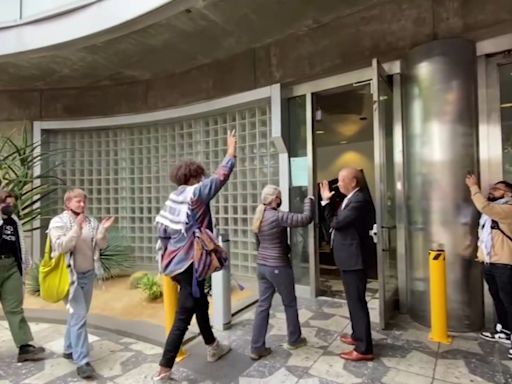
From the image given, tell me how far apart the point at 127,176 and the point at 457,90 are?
524 centimetres

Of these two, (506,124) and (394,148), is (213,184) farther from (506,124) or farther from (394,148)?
(506,124)

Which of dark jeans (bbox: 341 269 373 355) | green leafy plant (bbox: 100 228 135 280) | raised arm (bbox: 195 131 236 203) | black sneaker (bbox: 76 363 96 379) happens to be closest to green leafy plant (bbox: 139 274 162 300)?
green leafy plant (bbox: 100 228 135 280)

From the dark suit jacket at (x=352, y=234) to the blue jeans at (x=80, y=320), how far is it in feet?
6.40

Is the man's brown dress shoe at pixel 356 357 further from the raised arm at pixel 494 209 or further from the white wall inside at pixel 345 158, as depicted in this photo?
the white wall inside at pixel 345 158

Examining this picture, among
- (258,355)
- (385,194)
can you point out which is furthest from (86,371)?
(385,194)

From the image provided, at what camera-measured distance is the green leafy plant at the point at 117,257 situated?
5.68 m

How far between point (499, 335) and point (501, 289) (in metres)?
0.48

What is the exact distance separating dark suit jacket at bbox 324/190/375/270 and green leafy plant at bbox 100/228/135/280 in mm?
4146

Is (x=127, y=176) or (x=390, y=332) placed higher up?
(x=127, y=176)

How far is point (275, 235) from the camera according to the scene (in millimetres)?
2816

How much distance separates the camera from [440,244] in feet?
10.7

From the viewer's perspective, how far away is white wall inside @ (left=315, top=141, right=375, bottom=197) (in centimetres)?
795

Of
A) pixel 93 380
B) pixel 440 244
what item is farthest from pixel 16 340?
pixel 440 244

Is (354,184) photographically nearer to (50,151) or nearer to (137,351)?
(137,351)
